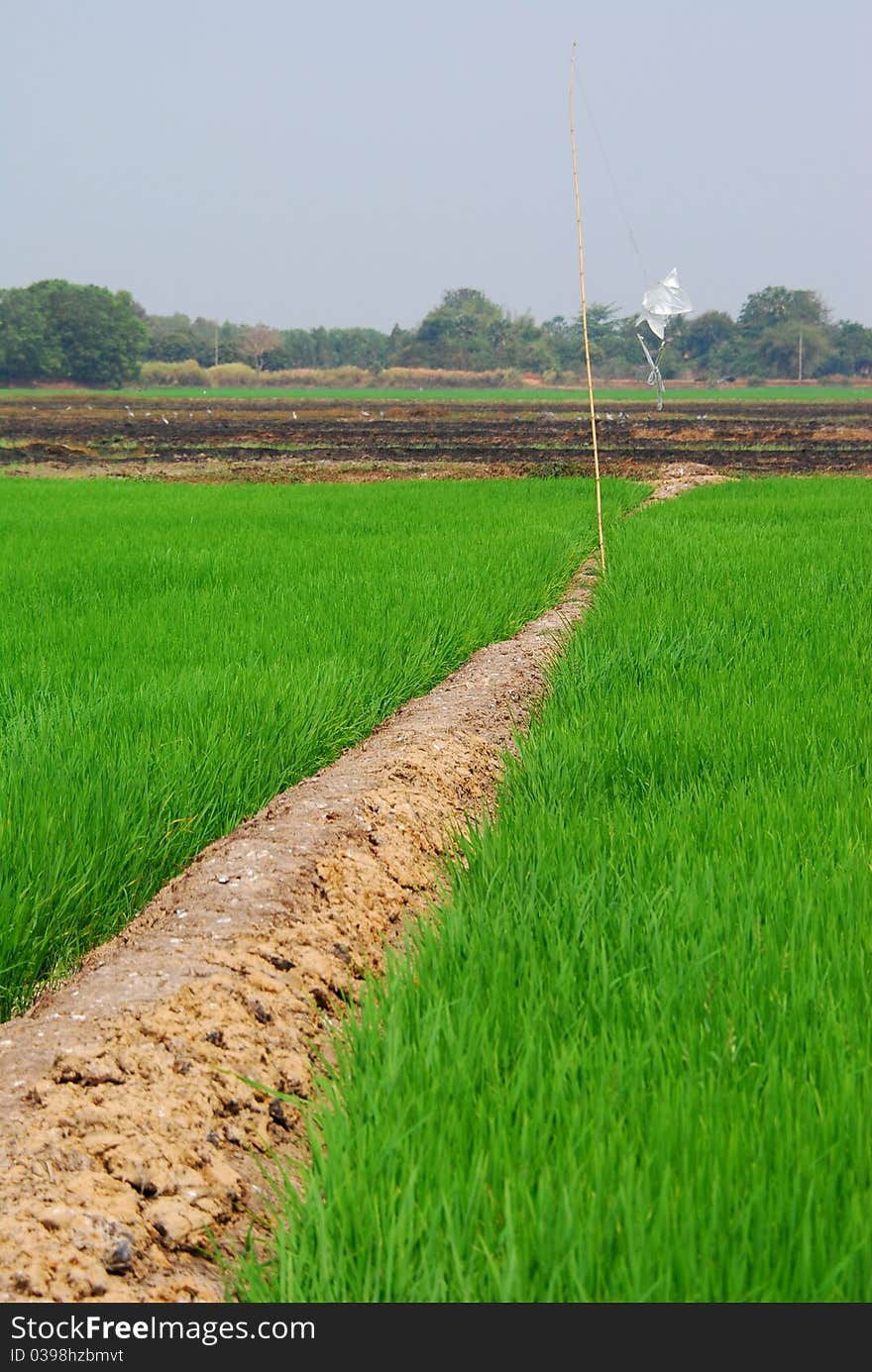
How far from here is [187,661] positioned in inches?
194

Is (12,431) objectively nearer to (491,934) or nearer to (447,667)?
(447,667)

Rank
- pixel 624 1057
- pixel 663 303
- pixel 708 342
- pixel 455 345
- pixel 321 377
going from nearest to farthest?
pixel 624 1057, pixel 663 303, pixel 708 342, pixel 321 377, pixel 455 345

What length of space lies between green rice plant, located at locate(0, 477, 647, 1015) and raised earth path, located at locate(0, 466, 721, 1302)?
0.15 meters

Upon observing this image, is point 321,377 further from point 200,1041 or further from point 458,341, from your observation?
point 200,1041

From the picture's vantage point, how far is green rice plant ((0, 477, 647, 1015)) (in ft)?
10.0

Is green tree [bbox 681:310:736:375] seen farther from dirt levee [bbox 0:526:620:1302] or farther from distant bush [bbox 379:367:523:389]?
dirt levee [bbox 0:526:620:1302]

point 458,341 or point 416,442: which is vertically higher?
point 458,341

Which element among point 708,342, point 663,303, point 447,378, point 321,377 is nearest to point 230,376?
point 321,377

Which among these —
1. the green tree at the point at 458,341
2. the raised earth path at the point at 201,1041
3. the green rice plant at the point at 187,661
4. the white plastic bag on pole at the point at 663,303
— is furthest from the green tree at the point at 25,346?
the raised earth path at the point at 201,1041

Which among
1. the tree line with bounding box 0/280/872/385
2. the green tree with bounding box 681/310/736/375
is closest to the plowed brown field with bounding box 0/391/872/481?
the tree line with bounding box 0/280/872/385

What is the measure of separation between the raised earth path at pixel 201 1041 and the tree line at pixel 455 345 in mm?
54811

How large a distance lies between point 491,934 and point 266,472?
1853 centimetres

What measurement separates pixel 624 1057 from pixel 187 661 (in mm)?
3485
